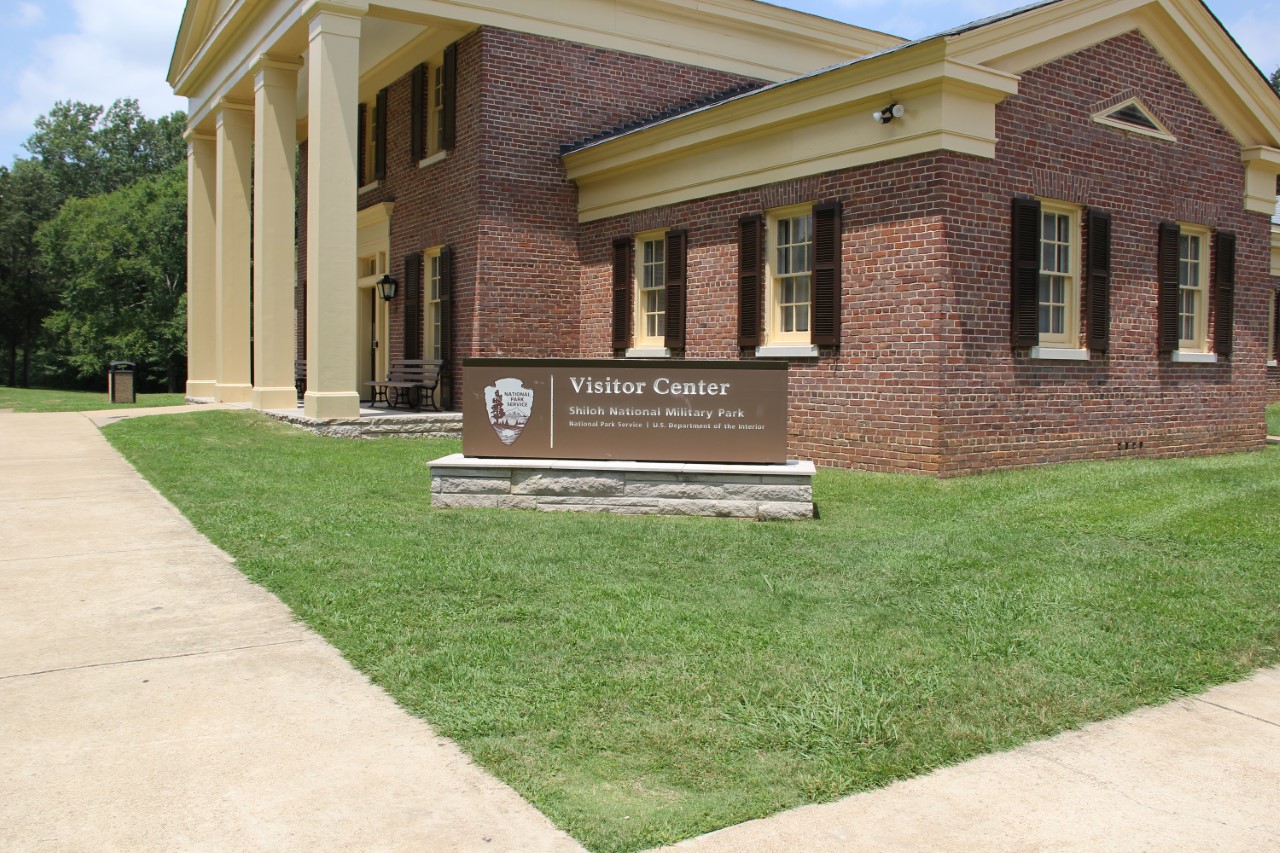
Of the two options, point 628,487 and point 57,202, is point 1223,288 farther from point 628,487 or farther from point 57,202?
point 57,202

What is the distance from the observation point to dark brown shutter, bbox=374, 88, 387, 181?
20.5 meters

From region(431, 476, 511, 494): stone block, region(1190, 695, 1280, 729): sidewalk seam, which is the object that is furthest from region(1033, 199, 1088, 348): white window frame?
region(1190, 695, 1280, 729): sidewalk seam

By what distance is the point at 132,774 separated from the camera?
3.55 metres

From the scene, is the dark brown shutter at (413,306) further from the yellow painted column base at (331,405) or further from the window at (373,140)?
the yellow painted column base at (331,405)

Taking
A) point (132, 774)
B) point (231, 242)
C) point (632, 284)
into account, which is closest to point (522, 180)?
point (632, 284)

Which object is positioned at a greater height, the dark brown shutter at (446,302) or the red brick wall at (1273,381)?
the dark brown shutter at (446,302)

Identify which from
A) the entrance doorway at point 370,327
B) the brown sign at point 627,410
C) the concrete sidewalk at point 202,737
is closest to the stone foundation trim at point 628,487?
the brown sign at point 627,410

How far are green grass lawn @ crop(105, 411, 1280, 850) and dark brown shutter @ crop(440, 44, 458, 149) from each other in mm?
9163

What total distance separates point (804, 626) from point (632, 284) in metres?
11.2

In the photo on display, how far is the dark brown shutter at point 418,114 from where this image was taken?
1856cm

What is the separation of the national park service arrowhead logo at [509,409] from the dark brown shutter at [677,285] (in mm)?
5846

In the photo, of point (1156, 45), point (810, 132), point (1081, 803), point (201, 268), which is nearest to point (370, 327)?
point (201, 268)

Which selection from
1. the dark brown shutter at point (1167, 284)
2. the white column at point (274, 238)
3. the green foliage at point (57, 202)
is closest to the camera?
the dark brown shutter at point (1167, 284)

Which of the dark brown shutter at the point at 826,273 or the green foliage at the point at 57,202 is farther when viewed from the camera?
the green foliage at the point at 57,202
